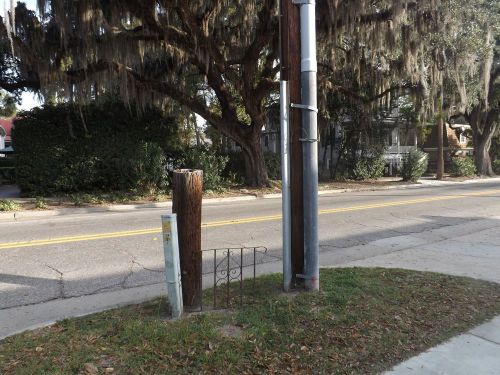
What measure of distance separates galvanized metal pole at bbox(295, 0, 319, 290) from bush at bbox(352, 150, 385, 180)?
2324 centimetres

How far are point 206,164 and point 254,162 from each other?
2.63 metres

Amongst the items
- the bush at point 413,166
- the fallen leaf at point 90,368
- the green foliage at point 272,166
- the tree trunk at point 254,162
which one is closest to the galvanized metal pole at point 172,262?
the fallen leaf at point 90,368

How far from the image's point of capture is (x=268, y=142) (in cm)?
3953

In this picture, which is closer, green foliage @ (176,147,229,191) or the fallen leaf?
the fallen leaf

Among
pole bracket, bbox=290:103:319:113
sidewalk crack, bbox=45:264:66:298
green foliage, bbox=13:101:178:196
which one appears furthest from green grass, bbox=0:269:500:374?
green foliage, bbox=13:101:178:196

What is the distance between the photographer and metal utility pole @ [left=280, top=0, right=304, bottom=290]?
4715mm

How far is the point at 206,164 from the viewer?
1828 centimetres

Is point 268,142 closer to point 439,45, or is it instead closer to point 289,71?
point 439,45

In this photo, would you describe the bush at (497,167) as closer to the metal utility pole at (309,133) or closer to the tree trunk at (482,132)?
the tree trunk at (482,132)

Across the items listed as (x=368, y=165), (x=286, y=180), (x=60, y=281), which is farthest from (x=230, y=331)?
(x=368, y=165)

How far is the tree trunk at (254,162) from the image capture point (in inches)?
780

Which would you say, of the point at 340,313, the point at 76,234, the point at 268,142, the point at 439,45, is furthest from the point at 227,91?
the point at 268,142

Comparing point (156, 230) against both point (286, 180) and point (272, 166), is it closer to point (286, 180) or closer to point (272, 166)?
point (286, 180)

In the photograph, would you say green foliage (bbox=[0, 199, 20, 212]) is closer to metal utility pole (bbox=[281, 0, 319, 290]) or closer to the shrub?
the shrub
